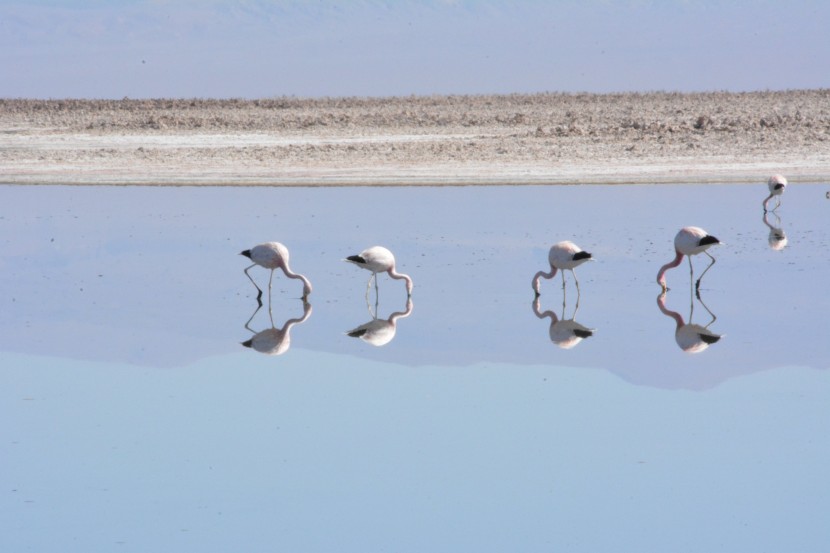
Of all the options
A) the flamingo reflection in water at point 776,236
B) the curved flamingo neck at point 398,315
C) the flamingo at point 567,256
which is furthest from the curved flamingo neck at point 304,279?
the flamingo reflection in water at point 776,236

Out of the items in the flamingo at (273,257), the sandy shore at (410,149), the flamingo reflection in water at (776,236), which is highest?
the sandy shore at (410,149)

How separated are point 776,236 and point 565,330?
635 centimetres

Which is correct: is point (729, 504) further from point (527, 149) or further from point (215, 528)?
point (527, 149)

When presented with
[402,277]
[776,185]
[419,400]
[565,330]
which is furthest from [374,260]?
[776,185]

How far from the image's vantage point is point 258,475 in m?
7.14

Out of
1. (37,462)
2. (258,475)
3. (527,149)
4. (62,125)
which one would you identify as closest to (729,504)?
(258,475)

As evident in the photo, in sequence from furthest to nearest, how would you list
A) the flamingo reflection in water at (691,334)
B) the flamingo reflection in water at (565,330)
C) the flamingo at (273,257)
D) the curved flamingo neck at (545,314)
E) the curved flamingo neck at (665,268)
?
the curved flamingo neck at (665,268) < the flamingo at (273,257) < the curved flamingo neck at (545,314) < the flamingo reflection in water at (565,330) < the flamingo reflection in water at (691,334)

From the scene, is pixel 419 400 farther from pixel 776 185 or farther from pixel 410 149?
pixel 410 149

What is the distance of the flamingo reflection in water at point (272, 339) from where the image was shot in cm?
1038

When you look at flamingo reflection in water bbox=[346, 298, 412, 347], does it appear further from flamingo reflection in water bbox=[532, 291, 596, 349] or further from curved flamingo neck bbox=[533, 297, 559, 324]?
A: flamingo reflection in water bbox=[532, 291, 596, 349]

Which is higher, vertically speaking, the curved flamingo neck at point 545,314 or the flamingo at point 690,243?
the flamingo at point 690,243

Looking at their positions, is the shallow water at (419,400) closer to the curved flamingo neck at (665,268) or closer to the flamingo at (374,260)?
the curved flamingo neck at (665,268)

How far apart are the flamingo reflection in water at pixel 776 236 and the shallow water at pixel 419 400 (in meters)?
0.14

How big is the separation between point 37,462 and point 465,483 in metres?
2.54
